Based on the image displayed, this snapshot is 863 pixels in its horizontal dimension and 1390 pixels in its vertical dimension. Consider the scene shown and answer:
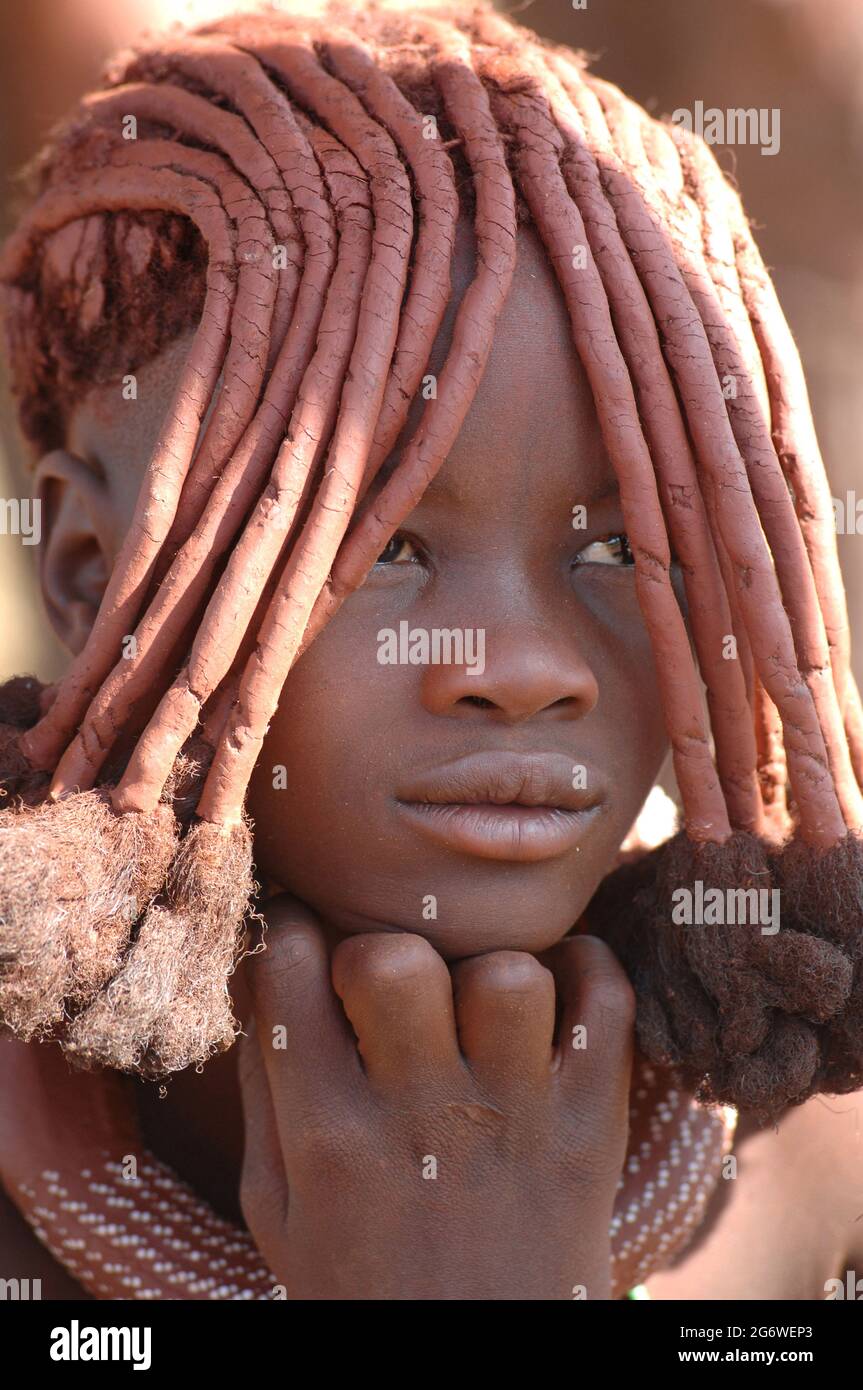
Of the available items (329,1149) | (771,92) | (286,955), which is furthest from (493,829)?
(771,92)

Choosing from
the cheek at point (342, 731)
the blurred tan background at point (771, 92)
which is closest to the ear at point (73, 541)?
the cheek at point (342, 731)

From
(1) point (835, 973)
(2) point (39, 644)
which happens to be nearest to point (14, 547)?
(2) point (39, 644)

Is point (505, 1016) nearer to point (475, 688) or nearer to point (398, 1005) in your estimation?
point (398, 1005)

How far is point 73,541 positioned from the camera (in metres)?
1.42

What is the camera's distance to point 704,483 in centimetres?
127

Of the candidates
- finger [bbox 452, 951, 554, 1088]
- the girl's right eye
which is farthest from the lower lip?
the girl's right eye

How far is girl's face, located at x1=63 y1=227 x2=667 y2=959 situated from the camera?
122 cm

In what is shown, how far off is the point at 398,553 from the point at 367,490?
2.9 inches

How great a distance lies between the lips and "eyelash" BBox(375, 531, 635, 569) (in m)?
0.20

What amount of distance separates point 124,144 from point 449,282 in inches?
16.2

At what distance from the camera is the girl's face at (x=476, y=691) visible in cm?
122

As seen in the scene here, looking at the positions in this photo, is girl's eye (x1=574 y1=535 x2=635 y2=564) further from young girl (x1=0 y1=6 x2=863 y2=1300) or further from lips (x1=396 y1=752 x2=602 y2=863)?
lips (x1=396 y1=752 x2=602 y2=863)

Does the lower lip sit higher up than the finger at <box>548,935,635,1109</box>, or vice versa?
the lower lip

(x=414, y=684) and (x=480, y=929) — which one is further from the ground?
(x=414, y=684)
